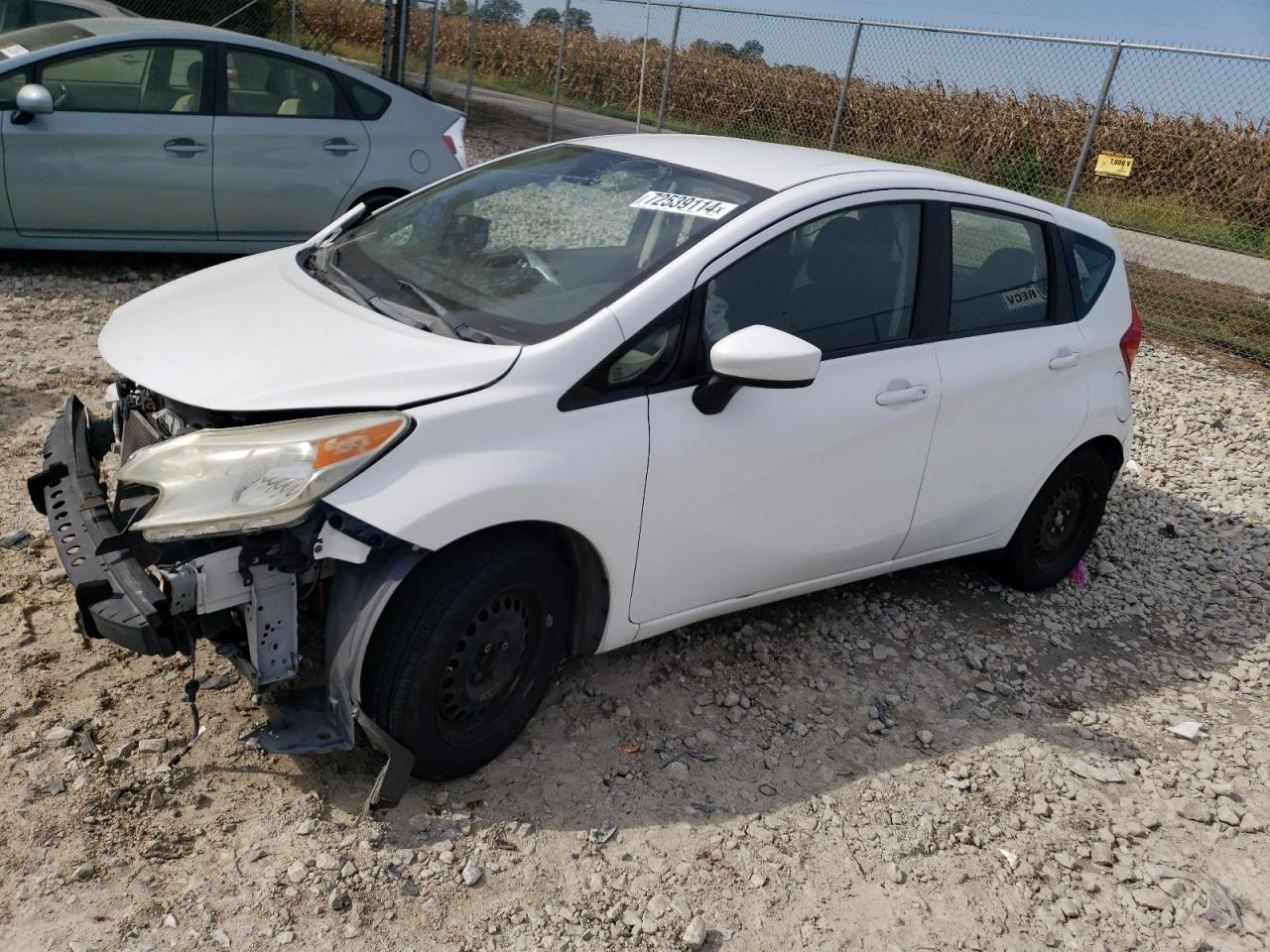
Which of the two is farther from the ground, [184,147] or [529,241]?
[529,241]

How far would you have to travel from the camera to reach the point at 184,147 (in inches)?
279

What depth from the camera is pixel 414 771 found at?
3.16 metres

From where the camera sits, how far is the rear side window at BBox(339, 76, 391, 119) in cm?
764

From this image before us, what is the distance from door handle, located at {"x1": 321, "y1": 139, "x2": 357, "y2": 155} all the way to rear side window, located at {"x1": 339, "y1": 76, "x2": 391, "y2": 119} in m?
0.22

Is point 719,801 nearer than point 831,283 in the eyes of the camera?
Yes

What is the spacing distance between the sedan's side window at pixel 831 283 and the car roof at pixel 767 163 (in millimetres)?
167

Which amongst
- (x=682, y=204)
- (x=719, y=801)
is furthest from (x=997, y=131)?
(x=719, y=801)

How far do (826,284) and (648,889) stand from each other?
1983mm

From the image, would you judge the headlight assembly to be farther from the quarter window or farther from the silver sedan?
the silver sedan

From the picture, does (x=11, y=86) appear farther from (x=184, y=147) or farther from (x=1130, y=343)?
(x=1130, y=343)

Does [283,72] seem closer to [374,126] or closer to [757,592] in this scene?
[374,126]

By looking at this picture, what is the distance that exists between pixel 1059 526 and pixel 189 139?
18.5ft

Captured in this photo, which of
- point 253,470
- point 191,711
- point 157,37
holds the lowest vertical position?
point 191,711

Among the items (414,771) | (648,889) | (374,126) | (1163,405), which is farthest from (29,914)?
(1163,405)
